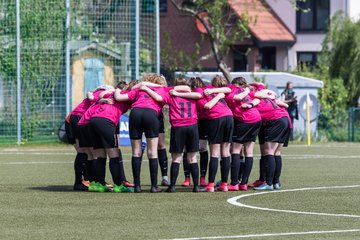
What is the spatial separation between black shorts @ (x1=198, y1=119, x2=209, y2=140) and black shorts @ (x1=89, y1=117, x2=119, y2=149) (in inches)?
54.3

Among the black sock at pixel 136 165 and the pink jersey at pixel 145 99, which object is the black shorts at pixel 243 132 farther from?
the black sock at pixel 136 165

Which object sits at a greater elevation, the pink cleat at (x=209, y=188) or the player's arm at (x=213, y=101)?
the player's arm at (x=213, y=101)

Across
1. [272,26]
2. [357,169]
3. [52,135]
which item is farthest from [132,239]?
[272,26]

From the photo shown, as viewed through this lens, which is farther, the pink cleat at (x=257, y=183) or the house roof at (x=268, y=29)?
the house roof at (x=268, y=29)

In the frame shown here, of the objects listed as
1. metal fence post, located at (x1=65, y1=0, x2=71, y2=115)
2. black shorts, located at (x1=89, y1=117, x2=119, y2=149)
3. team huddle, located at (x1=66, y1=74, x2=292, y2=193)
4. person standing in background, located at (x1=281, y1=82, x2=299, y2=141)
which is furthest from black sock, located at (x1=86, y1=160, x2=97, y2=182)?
person standing in background, located at (x1=281, y1=82, x2=299, y2=141)

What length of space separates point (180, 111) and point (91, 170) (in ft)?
6.19

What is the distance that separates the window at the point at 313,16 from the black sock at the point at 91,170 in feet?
131

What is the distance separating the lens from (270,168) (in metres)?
18.4

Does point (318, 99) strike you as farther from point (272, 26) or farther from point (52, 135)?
point (272, 26)

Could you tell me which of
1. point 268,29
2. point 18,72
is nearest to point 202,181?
point 18,72

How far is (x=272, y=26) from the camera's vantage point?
193ft

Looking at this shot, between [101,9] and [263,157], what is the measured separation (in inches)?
659

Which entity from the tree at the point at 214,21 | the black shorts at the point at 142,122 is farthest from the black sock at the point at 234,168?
the tree at the point at 214,21

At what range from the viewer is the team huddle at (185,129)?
1759cm
